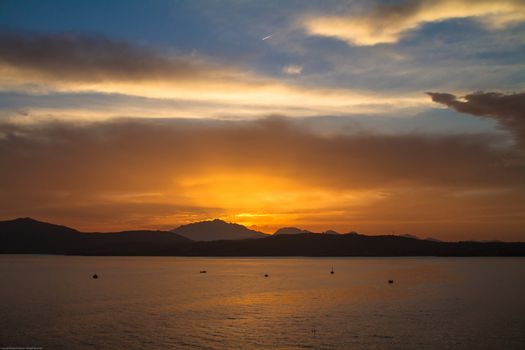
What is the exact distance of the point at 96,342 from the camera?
43094mm

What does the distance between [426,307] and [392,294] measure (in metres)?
20.2

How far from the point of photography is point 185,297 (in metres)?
83.1

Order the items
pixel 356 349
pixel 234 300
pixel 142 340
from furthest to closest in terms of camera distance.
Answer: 1. pixel 234 300
2. pixel 142 340
3. pixel 356 349

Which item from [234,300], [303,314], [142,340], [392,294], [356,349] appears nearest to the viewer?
[356,349]

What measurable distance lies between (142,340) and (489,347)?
29122 mm

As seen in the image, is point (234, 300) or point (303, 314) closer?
point (303, 314)

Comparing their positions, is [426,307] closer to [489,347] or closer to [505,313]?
[505,313]

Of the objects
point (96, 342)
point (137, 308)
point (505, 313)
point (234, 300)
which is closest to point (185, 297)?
point (234, 300)

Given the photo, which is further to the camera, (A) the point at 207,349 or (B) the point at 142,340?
(B) the point at 142,340

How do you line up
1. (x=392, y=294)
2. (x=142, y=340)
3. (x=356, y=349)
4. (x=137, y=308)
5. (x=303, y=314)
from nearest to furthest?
(x=356, y=349) → (x=142, y=340) → (x=303, y=314) → (x=137, y=308) → (x=392, y=294)

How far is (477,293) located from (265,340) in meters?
58.1

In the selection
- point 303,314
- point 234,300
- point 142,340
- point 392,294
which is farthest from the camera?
point 392,294

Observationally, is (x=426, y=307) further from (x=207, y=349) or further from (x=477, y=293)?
(x=207, y=349)

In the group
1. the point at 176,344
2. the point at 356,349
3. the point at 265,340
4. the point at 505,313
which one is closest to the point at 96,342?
the point at 176,344
